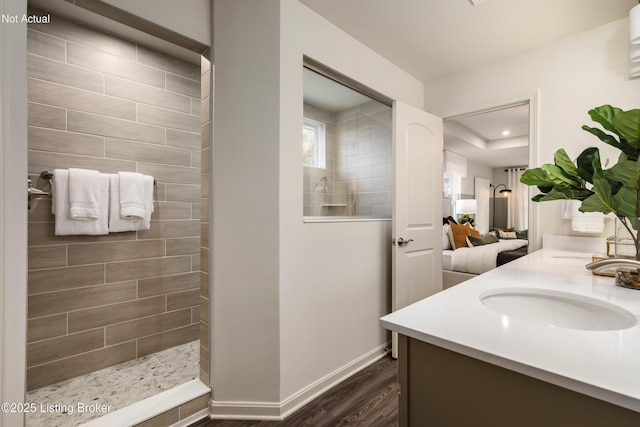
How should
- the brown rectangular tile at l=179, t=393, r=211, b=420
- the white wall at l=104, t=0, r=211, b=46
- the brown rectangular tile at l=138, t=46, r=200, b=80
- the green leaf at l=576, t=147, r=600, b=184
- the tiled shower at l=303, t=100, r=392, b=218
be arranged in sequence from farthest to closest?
the brown rectangular tile at l=138, t=46, r=200, b=80 < the tiled shower at l=303, t=100, r=392, b=218 < the brown rectangular tile at l=179, t=393, r=211, b=420 < the white wall at l=104, t=0, r=211, b=46 < the green leaf at l=576, t=147, r=600, b=184

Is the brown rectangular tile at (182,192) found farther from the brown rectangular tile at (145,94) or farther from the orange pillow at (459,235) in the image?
the orange pillow at (459,235)

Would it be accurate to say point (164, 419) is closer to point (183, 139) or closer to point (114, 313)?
point (114, 313)

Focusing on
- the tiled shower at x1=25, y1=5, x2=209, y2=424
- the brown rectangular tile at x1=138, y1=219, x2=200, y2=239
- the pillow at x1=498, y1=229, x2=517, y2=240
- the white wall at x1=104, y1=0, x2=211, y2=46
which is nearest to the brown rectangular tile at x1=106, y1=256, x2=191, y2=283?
the tiled shower at x1=25, y1=5, x2=209, y2=424

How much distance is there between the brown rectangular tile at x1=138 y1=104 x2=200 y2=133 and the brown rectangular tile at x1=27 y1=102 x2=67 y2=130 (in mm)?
447

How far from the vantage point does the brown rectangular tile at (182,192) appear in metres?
2.38

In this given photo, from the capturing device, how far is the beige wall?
1847 mm

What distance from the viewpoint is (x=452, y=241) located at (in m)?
4.29

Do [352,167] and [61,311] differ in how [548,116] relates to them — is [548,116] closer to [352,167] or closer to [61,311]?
[352,167]

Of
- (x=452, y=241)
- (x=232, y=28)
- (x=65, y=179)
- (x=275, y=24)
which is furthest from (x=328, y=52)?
(x=452, y=241)

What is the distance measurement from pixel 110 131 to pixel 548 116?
3200mm

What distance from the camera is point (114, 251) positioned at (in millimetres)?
2117

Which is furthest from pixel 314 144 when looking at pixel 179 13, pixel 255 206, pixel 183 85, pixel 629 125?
pixel 629 125

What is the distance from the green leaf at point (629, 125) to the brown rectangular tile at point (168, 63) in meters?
2.66

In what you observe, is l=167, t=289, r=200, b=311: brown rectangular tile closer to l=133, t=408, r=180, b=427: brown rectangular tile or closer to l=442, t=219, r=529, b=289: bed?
l=133, t=408, r=180, b=427: brown rectangular tile
